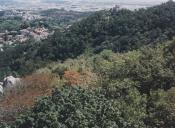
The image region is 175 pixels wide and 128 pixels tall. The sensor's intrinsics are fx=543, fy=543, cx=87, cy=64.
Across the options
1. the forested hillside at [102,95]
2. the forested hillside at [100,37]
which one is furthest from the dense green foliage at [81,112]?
the forested hillside at [100,37]

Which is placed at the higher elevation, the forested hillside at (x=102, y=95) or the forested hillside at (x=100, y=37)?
the forested hillside at (x=102, y=95)

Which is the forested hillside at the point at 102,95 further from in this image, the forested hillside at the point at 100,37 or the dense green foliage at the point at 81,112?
the forested hillside at the point at 100,37

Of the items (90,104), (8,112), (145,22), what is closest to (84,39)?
(145,22)

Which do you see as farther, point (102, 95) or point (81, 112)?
point (102, 95)

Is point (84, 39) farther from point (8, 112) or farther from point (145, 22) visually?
point (8, 112)

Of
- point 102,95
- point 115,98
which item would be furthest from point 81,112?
point 115,98

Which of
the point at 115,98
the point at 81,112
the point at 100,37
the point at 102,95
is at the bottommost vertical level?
the point at 100,37

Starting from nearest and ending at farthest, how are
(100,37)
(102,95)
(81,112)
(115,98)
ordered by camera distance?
1. (81,112)
2. (102,95)
3. (115,98)
4. (100,37)

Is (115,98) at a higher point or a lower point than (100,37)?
higher

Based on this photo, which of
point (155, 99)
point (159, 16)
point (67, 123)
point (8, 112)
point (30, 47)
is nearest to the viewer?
point (67, 123)

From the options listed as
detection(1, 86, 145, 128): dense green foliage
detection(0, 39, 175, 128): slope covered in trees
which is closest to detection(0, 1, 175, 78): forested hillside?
detection(0, 39, 175, 128): slope covered in trees

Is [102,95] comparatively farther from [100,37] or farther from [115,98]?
[100,37]
